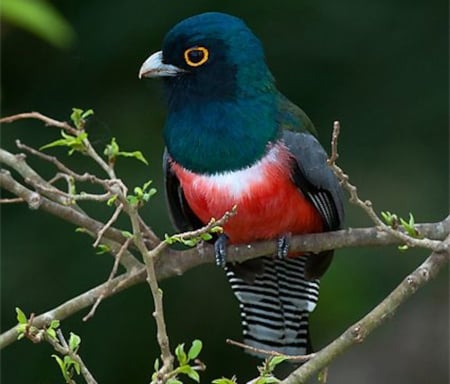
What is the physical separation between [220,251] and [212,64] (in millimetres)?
627

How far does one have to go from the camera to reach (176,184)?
4.57 meters

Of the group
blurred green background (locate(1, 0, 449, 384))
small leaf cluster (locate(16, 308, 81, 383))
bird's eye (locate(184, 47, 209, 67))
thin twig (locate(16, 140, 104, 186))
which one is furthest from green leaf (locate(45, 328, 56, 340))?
blurred green background (locate(1, 0, 449, 384))

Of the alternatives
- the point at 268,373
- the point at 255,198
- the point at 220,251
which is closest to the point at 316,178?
the point at 255,198

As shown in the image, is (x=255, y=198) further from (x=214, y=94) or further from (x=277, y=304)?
(x=277, y=304)

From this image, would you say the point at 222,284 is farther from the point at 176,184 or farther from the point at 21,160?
the point at 21,160

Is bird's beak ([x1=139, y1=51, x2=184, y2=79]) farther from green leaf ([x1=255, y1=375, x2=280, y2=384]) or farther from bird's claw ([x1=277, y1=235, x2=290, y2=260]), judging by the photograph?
green leaf ([x1=255, y1=375, x2=280, y2=384])

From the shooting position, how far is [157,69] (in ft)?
14.5

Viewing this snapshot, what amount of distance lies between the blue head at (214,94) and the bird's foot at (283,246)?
0.85 feet

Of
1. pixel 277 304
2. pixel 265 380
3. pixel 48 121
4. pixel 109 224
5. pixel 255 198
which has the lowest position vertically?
pixel 265 380

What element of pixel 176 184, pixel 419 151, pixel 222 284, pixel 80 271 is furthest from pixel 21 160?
pixel 419 151

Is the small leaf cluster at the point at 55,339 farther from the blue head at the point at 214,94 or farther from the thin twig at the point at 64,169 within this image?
the blue head at the point at 214,94

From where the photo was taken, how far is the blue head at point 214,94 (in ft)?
14.4

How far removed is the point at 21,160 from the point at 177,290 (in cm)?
215

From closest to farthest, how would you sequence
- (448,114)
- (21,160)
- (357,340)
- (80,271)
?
(357,340), (21,160), (80,271), (448,114)
